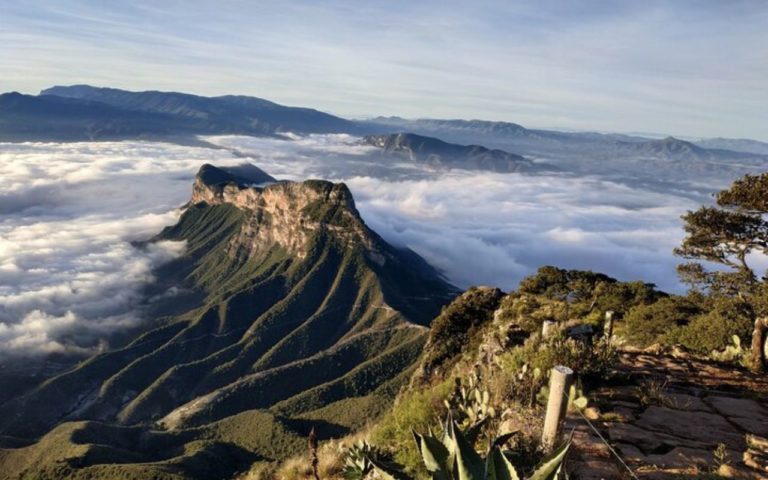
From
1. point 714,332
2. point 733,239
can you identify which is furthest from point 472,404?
point 733,239

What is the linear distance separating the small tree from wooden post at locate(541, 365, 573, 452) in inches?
910

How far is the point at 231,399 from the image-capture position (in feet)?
564

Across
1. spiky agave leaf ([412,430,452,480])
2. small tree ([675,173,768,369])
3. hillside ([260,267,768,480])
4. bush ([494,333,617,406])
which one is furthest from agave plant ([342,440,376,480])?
small tree ([675,173,768,369])

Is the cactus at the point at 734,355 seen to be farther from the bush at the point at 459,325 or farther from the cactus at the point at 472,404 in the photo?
the bush at the point at 459,325

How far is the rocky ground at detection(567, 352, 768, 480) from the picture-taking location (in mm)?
8555

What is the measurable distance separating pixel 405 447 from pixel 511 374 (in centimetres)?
319

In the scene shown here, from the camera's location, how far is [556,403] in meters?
8.25

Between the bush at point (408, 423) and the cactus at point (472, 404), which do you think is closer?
the cactus at point (472, 404)

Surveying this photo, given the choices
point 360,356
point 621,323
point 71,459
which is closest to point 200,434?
point 71,459

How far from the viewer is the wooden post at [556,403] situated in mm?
8047

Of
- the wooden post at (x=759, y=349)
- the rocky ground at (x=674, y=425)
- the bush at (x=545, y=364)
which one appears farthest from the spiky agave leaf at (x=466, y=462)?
the wooden post at (x=759, y=349)

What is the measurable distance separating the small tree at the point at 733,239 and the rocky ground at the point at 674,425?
1487cm

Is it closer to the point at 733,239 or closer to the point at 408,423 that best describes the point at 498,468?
the point at 408,423

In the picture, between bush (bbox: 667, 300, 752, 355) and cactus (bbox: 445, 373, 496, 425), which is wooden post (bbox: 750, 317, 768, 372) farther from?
cactus (bbox: 445, 373, 496, 425)
